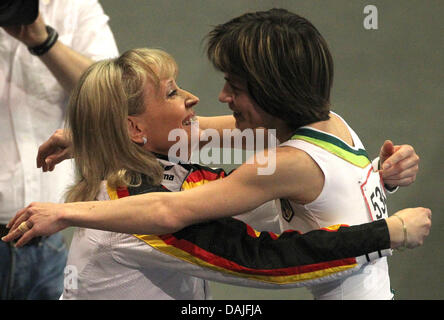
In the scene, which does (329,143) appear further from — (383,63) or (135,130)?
(383,63)

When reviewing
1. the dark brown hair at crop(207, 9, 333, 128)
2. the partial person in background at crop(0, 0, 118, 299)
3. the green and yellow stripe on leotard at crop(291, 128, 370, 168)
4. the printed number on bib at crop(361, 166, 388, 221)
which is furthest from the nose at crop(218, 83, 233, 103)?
the partial person in background at crop(0, 0, 118, 299)

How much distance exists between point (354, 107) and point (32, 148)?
4.49ft

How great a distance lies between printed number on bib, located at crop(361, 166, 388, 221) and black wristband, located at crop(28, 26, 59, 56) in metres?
0.98

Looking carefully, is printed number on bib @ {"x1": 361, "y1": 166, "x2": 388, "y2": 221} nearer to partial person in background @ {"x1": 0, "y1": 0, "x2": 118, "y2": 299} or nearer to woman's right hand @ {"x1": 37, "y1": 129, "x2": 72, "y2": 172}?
woman's right hand @ {"x1": 37, "y1": 129, "x2": 72, "y2": 172}

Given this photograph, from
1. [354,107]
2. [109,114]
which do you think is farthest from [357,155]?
[354,107]

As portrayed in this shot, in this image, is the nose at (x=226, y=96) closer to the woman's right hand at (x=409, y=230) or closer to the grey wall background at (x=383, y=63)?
the woman's right hand at (x=409, y=230)

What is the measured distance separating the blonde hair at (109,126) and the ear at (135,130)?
0.02 metres

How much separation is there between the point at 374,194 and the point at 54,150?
2.54ft

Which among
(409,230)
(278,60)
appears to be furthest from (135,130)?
(409,230)

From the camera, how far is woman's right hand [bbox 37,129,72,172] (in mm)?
1707

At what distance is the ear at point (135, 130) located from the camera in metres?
1.61

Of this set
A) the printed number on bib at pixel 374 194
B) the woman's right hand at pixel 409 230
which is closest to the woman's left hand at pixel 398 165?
the printed number on bib at pixel 374 194

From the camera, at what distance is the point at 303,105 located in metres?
1.44

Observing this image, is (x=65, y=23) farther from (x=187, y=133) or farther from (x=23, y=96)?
(x=187, y=133)
